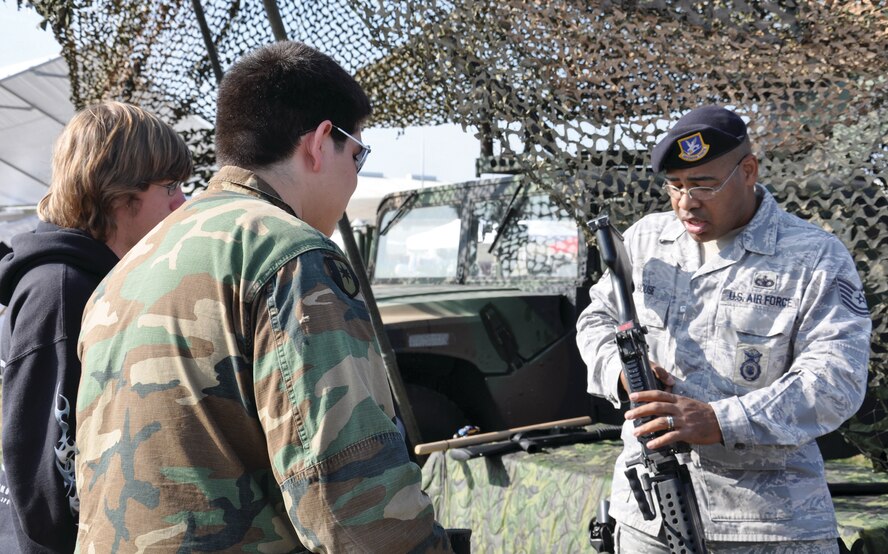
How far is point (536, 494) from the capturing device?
9.29 ft

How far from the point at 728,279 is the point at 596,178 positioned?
41.1 inches

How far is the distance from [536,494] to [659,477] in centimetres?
122

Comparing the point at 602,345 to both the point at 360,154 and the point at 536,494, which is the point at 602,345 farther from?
the point at 536,494

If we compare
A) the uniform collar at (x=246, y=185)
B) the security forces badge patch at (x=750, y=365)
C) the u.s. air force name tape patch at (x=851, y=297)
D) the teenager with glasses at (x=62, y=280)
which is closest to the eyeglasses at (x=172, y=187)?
the teenager with glasses at (x=62, y=280)

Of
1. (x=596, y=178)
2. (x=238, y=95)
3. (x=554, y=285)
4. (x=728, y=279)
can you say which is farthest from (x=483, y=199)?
(x=238, y=95)

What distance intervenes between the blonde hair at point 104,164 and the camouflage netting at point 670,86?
1.41 m

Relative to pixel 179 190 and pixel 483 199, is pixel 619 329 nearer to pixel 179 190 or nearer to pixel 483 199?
pixel 179 190

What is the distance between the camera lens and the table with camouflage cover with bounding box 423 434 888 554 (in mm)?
2625

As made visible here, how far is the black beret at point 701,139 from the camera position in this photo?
1771mm

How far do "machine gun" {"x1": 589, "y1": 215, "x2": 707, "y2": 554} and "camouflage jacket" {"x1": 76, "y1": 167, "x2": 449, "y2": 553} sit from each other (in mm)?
740

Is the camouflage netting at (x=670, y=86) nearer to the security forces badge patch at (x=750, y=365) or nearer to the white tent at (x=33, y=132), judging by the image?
the security forces badge patch at (x=750, y=365)

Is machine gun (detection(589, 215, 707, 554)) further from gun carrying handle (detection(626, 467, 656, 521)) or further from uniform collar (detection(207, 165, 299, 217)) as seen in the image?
uniform collar (detection(207, 165, 299, 217))

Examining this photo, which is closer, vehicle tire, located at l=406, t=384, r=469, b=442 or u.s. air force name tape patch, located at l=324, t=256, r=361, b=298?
u.s. air force name tape patch, located at l=324, t=256, r=361, b=298

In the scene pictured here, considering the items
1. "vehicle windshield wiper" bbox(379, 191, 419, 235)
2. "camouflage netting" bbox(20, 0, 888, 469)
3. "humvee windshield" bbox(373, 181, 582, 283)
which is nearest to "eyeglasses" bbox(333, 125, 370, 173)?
"camouflage netting" bbox(20, 0, 888, 469)
